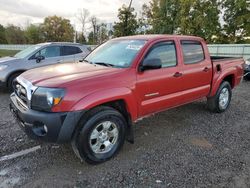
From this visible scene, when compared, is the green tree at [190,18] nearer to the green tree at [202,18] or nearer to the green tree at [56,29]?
the green tree at [202,18]

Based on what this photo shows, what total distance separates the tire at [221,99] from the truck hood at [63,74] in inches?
121

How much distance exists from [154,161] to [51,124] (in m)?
1.59

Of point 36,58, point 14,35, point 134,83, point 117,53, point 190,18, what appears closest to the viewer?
point 134,83

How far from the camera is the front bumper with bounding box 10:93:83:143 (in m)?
3.12

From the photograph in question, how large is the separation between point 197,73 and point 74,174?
3.02 m

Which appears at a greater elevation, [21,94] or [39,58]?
[39,58]

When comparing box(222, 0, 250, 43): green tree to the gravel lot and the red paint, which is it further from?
the gravel lot

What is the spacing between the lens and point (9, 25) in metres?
72.2

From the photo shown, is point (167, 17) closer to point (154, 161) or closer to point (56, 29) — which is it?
point (154, 161)

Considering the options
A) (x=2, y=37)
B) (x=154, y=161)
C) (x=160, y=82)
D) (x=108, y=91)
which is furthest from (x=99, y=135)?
(x=2, y=37)

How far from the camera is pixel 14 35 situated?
70.2 meters

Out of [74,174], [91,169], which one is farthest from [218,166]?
[74,174]

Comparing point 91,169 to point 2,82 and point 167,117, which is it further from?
point 2,82

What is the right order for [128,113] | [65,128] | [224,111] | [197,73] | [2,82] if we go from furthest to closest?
[2,82]
[224,111]
[197,73]
[128,113]
[65,128]
